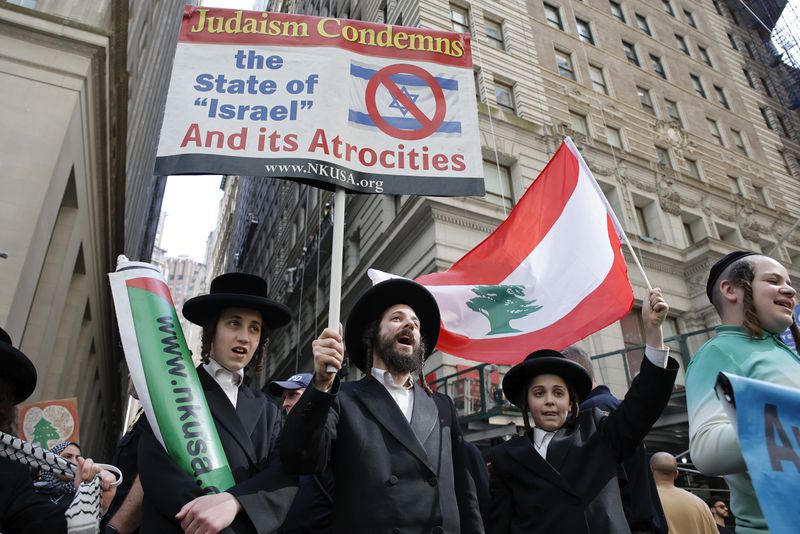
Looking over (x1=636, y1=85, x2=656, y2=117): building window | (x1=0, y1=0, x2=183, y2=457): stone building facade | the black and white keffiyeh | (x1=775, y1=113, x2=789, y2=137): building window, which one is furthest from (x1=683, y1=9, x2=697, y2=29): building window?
the black and white keffiyeh

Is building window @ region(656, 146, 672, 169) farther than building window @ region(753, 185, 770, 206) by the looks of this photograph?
No

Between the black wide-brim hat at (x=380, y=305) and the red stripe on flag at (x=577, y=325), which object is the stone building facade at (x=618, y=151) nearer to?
the red stripe on flag at (x=577, y=325)

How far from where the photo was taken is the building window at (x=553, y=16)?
25516 millimetres

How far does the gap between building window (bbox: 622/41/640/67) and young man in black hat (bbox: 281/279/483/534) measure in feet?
93.2

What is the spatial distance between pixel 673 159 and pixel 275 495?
1064 inches

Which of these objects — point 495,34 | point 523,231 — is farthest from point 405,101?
point 495,34

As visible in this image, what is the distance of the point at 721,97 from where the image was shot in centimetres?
3102

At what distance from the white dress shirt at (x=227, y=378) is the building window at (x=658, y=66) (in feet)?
99.9

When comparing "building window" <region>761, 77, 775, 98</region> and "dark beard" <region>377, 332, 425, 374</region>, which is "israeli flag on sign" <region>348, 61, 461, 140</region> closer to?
"dark beard" <region>377, 332, 425, 374</region>

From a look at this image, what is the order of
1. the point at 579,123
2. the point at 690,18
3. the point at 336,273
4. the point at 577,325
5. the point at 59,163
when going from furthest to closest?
1. the point at 690,18
2. the point at 579,123
3. the point at 59,163
4. the point at 577,325
5. the point at 336,273

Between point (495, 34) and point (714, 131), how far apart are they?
1399 centimetres

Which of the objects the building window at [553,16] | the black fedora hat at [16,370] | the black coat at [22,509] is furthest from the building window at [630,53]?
the black coat at [22,509]

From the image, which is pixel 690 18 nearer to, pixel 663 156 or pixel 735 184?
pixel 735 184

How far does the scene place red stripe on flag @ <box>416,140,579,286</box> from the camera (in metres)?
6.67
